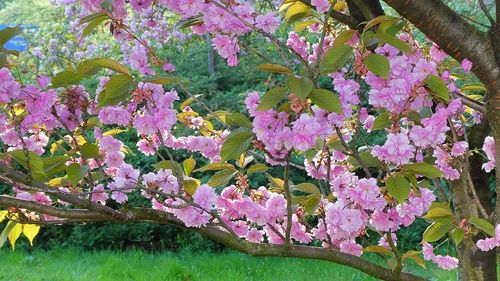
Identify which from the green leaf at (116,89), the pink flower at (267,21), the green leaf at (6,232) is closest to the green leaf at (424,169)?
the pink flower at (267,21)

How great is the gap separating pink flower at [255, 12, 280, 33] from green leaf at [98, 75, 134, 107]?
1.09 ft

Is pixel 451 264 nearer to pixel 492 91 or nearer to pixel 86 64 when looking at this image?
pixel 492 91

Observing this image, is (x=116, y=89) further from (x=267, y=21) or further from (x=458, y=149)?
(x=458, y=149)

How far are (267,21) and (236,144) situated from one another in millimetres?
311

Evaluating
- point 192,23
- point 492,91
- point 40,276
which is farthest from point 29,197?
point 40,276

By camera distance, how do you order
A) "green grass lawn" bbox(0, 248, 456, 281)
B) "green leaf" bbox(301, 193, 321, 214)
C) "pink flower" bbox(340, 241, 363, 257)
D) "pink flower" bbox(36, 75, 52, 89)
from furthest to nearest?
"green grass lawn" bbox(0, 248, 456, 281) < "pink flower" bbox(340, 241, 363, 257) < "green leaf" bbox(301, 193, 321, 214) < "pink flower" bbox(36, 75, 52, 89)

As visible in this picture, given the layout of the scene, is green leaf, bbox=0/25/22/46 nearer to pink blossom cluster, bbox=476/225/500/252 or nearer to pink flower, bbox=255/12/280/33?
pink flower, bbox=255/12/280/33

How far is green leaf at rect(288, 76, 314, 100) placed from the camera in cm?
134

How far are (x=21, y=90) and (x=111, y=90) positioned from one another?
0.29 m

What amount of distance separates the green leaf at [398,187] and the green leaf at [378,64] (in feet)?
0.93

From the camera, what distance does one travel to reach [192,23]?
1771mm

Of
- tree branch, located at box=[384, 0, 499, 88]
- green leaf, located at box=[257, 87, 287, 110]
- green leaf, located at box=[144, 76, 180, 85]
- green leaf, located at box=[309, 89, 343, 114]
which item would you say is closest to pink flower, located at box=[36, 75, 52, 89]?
green leaf, located at box=[144, 76, 180, 85]

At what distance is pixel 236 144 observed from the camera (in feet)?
5.15

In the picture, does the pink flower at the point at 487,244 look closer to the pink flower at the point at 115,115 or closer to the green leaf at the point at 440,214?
the green leaf at the point at 440,214
